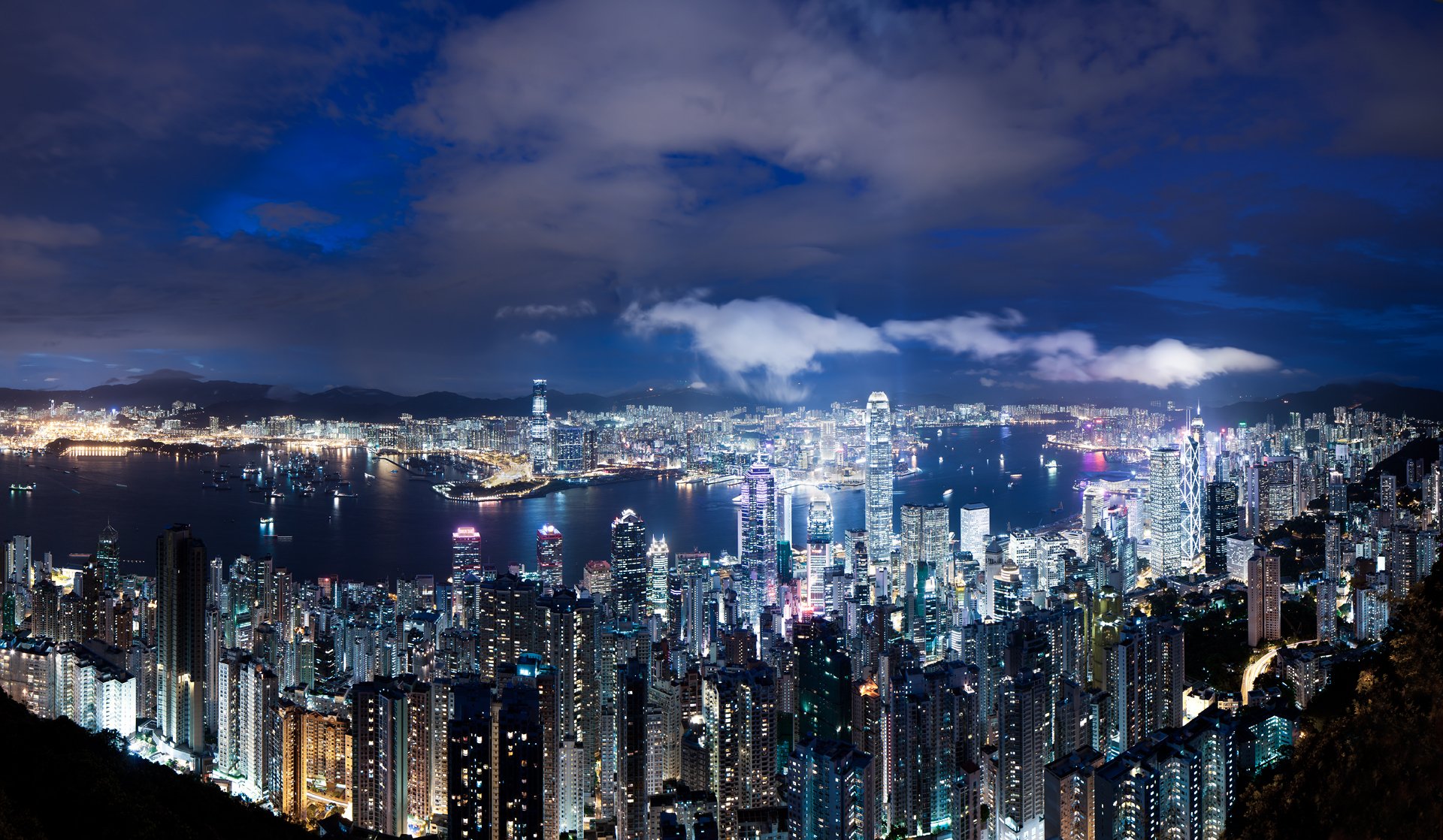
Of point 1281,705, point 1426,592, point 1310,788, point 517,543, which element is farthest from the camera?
point 517,543

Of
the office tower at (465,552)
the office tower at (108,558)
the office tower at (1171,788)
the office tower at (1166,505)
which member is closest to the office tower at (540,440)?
the office tower at (465,552)

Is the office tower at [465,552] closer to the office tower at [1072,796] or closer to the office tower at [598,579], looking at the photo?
the office tower at [598,579]

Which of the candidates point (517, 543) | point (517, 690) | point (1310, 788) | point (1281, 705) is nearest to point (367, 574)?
point (517, 543)

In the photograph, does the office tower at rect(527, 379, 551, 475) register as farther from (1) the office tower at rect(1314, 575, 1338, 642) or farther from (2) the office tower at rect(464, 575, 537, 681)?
(1) the office tower at rect(1314, 575, 1338, 642)

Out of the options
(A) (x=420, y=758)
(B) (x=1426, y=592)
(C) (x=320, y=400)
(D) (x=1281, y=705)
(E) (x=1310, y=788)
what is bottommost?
(A) (x=420, y=758)

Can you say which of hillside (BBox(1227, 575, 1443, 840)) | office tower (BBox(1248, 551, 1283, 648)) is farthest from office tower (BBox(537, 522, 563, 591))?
hillside (BBox(1227, 575, 1443, 840))

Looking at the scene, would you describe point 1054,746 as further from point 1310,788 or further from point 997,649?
point 1310,788
